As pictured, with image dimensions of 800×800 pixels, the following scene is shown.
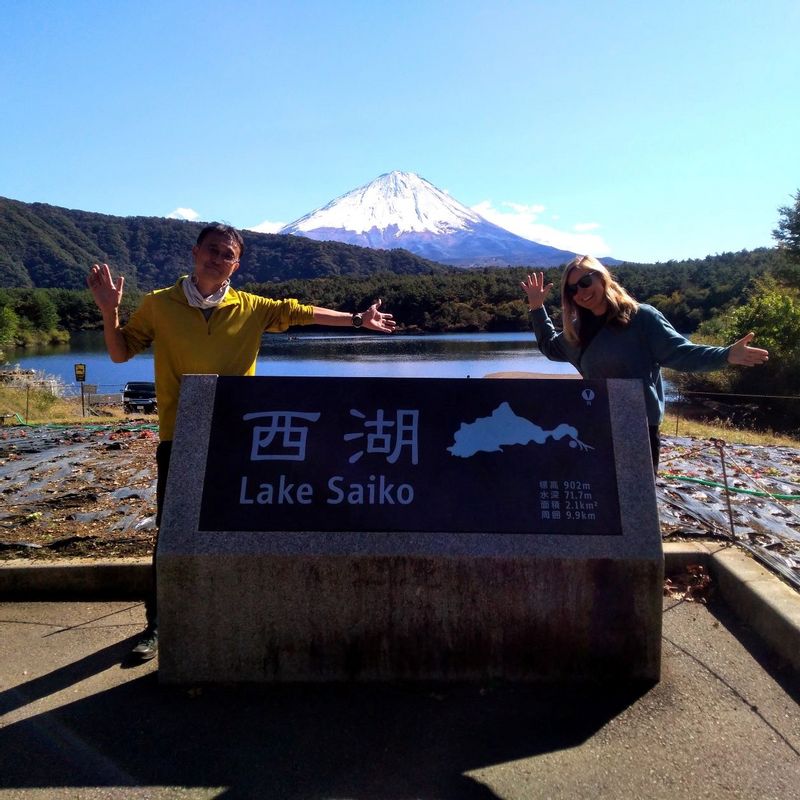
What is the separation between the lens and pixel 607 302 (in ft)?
9.78

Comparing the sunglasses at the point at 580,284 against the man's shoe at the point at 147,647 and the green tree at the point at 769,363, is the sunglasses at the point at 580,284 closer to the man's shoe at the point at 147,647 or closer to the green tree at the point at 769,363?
the man's shoe at the point at 147,647

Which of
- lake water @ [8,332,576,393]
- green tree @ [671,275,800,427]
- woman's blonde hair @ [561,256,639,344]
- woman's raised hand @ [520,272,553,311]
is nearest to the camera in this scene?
woman's blonde hair @ [561,256,639,344]

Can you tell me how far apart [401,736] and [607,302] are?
76.8 inches

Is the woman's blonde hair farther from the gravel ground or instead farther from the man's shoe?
the man's shoe

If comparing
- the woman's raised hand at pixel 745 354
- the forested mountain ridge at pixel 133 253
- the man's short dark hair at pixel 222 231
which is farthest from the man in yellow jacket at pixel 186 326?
the forested mountain ridge at pixel 133 253

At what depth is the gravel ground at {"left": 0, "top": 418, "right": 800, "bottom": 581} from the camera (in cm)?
407

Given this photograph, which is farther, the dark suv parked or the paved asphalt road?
the dark suv parked

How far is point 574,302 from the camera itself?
3.09 meters

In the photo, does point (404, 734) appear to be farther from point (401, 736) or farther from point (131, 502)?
point (131, 502)

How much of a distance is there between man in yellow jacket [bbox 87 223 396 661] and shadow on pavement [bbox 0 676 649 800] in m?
0.52

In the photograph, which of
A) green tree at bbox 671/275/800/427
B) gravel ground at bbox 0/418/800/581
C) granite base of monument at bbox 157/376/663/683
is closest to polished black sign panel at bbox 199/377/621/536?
granite base of monument at bbox 157/376/663/683

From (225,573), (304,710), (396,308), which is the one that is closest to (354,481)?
(225,573)

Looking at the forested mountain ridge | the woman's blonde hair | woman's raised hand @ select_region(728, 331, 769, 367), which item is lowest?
woman's raised hand @ select_region(728, 331, 769, 367)

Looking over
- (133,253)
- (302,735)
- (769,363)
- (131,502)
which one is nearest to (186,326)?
(302,735)
